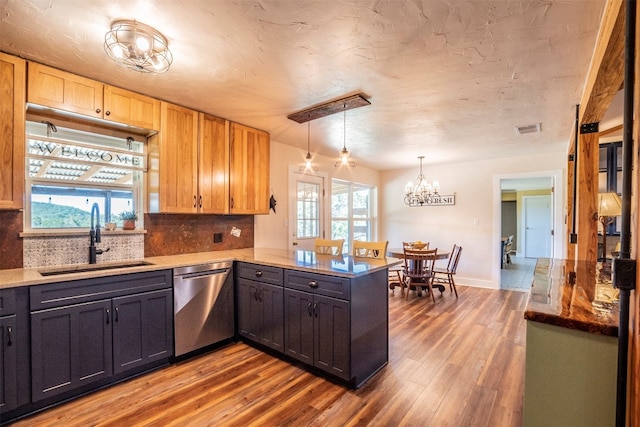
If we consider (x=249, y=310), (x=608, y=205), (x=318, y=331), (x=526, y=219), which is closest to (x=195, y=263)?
(x=249, y=310)

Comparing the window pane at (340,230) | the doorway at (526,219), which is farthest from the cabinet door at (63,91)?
the doorway at (526,219)

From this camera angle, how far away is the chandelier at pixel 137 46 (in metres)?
1.69

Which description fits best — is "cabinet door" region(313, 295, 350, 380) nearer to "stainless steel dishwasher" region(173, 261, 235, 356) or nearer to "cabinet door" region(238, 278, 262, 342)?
"cabinet door" region(238, 278, 262, 342)

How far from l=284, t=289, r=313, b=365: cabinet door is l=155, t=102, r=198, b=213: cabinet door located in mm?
1331

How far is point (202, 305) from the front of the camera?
2797 mm

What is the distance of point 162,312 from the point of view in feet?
8.29

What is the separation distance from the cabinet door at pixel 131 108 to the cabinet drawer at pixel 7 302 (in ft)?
4.53

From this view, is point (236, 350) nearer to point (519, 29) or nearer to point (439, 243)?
point (519, 29)

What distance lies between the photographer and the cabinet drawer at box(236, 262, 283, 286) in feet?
8.77

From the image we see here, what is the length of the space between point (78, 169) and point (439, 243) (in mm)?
5616

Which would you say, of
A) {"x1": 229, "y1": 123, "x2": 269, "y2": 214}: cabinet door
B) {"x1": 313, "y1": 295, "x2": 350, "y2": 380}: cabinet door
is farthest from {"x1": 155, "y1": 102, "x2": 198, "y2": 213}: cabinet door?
{"x1": 313, "y1": 295, "x2": 350, "y2": 380}: cabinet door

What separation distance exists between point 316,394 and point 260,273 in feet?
3.60

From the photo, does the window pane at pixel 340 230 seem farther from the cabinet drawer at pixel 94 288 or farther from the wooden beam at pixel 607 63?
the wooden beam at pixel 607 63

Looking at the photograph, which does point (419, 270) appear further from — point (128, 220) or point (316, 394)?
point (128, 220)
